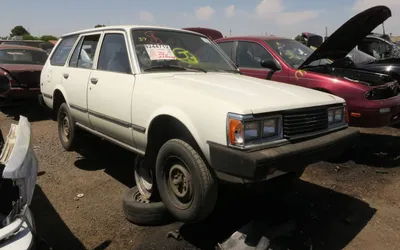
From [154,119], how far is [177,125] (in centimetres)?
26

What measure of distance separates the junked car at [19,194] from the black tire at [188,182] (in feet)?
Result: 3.35

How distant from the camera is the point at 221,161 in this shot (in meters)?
2.38

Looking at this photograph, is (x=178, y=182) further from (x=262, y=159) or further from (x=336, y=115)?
(x=336, y=115)

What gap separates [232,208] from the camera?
3.44 metres

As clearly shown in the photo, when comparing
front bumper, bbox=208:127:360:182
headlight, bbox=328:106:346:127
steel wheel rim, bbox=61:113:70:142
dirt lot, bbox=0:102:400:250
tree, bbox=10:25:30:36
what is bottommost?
dirt lot, bbox=0:102:400:250

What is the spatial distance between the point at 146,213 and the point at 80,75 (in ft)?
6.85

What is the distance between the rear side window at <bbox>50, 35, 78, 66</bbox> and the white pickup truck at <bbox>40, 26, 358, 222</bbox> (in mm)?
549

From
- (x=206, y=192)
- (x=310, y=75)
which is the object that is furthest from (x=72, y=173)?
(x=310, y=75)

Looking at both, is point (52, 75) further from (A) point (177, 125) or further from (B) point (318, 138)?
(B) point (318, 138)

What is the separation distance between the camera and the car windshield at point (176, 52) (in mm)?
3478

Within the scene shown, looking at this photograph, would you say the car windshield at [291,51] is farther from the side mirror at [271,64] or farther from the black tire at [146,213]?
the black tire at [146,213]

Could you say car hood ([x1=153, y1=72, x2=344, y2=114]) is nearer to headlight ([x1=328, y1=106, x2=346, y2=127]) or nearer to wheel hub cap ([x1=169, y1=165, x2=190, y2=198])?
headlight ([x1=328, y1=106, x2=346, y2=127])

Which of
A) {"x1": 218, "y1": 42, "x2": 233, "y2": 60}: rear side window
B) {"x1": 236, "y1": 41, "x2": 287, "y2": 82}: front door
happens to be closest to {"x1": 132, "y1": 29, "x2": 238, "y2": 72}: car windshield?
{"x1": 236, "y1": 41, "x2": 287, "y2": 82}: front door

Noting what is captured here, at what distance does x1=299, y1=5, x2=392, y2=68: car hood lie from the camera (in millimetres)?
4934
